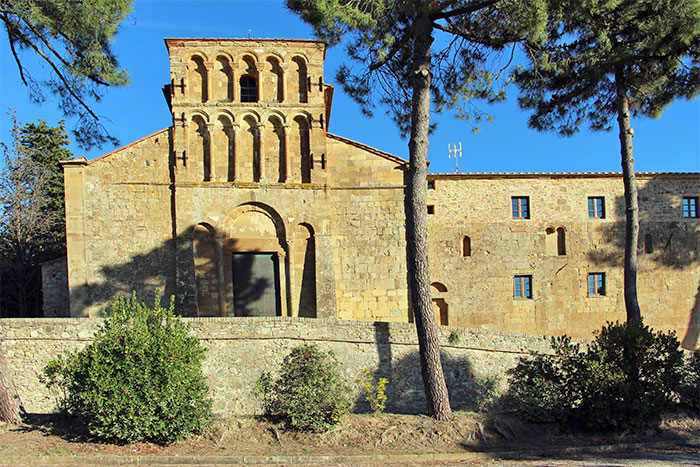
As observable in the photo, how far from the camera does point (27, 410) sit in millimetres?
13164

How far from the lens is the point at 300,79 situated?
781 inches

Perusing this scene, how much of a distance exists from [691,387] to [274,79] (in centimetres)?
1554

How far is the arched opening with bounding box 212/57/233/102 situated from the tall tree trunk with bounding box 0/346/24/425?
36.2ft

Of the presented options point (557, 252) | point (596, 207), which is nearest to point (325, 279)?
point (557, 252)

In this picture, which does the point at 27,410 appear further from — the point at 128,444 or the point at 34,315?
the point at 34,315

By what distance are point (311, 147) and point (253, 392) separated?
9.63m

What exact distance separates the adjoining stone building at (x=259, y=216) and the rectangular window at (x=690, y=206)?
23.3 feet

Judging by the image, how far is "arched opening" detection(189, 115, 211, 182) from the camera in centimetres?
1922

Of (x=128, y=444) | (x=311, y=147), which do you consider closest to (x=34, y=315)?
(x=311, y=147)

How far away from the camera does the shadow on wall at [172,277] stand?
18297mm

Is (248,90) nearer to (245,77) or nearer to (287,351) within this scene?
(245,77)

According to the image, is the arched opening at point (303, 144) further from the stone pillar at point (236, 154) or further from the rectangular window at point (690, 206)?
the rectangular window at point (690, 206)

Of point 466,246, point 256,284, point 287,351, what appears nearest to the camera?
point 287,351

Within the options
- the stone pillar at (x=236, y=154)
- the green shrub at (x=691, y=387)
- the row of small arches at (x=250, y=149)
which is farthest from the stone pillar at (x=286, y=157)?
the green shrub at (x=691, y=387)
